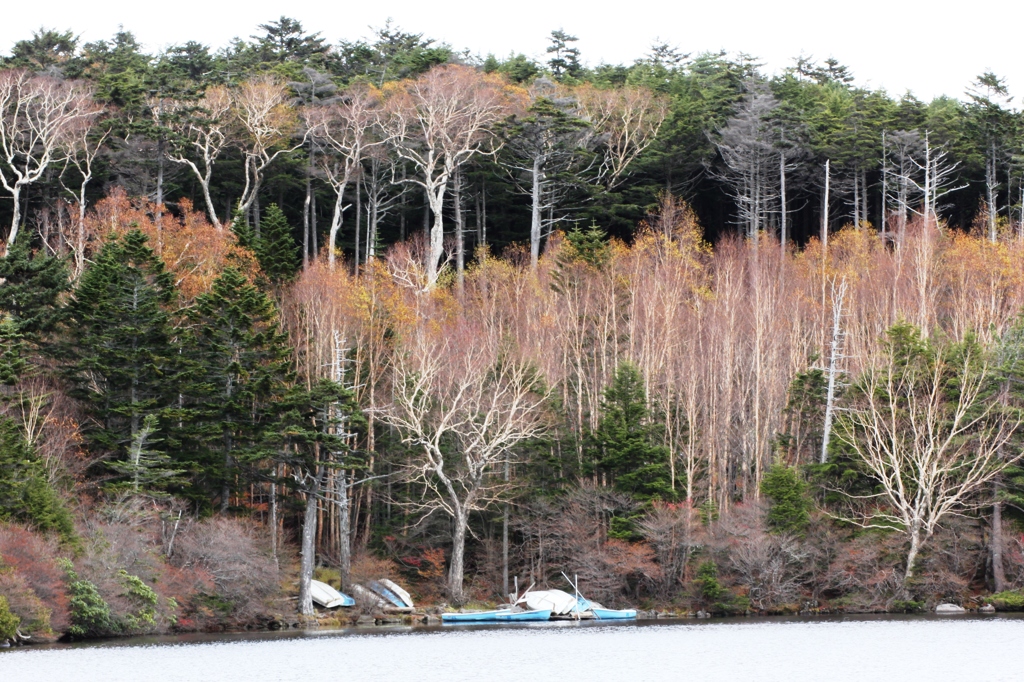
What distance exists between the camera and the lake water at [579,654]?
31.7 meters

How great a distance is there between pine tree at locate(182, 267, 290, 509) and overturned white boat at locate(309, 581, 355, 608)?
5312 millimetres

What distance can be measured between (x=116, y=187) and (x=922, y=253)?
4491 cm

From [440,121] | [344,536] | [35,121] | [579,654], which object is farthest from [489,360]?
[35,121]

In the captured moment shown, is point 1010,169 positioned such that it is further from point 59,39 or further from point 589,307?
point 59,39

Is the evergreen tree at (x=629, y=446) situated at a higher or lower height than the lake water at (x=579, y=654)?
higher

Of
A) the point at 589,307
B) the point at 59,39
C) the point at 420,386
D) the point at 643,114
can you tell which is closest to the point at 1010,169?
the point at 643,114

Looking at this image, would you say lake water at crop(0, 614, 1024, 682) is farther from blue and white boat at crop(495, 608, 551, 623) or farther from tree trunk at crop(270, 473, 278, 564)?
tree trunk at crop(270, 473, 278, 564)

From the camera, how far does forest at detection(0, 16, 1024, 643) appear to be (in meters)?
49.1

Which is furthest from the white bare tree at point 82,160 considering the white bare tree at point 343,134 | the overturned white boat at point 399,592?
the overturned white boat at point 399,592

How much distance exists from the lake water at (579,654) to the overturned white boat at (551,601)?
5577 mm

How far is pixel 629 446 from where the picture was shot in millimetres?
54281

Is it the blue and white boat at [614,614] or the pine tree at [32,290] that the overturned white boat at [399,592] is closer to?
the blue and white boat at [614,614]

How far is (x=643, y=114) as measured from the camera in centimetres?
8075

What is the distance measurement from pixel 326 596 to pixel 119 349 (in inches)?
542
